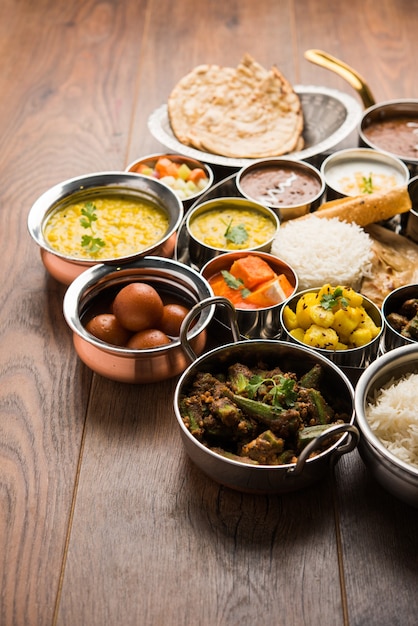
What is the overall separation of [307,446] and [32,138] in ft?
7.46

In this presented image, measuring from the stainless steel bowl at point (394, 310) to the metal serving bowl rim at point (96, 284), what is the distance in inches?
22.0

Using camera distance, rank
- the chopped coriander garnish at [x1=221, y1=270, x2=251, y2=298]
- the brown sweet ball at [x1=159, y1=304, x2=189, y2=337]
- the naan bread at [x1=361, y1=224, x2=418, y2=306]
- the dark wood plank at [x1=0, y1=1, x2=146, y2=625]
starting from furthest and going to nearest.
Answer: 1. the naan bread at [x1=361, y1=224, x2=418, y2=306]
2. the chopped coriander garnish at [x1=221, y1=270, x2=251, y2=298]
3. the brown sweet ball at [x1=159, y1=304, x2=189, y2=337]
4. the dark wood plank at [x1=0, y1=1, x2=146, y2=625]

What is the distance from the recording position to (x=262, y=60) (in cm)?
374

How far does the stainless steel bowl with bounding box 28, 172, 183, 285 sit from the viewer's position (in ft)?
8.02

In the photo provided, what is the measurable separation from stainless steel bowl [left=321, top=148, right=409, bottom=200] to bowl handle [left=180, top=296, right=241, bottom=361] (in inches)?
39.1

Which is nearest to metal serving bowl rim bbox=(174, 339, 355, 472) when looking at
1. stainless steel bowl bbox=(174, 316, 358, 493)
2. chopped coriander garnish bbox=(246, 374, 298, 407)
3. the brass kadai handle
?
stainless steel bowl bbox=(174, 316, 358, 493)

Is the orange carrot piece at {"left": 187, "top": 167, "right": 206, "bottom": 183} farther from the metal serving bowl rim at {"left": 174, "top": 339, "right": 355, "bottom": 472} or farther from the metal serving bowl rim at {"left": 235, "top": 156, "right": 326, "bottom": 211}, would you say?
the metal serving bowl rim at {"left": 174, "top": 339, "right": 355, "bottom": 472}

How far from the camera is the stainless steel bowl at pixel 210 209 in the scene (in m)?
2.55

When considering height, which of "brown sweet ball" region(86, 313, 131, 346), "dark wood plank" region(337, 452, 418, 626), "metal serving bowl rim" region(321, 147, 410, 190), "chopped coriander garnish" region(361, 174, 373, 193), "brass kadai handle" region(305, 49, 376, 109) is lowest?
"dark wood plank" region(337, 452, 418, 626)

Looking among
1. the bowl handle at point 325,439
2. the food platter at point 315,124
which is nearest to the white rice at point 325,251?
the food platter at point 315,124

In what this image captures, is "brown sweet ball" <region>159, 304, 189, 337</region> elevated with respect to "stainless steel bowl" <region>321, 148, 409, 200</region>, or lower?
lower

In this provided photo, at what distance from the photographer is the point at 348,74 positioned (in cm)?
324

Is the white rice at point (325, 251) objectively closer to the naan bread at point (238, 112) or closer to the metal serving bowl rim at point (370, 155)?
the metal serving bowl rim at point (370, 155)

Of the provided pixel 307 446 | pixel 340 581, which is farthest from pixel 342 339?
pixel 340 581
